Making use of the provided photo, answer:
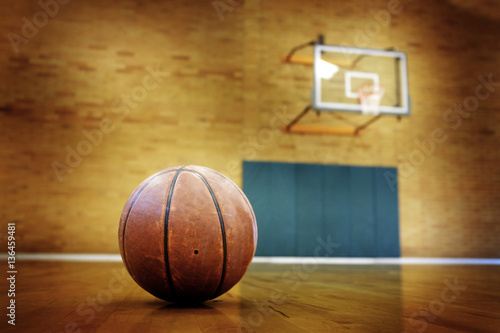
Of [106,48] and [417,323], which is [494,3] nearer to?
[106,48]

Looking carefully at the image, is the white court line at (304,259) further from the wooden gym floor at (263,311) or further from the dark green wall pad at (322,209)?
the wooden gym floor at (263,311)

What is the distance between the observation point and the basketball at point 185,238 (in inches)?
63.2

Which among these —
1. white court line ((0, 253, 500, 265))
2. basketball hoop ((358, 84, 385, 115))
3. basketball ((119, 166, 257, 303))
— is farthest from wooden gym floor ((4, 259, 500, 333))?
basketball hoop ((358, 84, 385, 115))

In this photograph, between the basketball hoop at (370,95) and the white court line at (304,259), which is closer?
the white court line at (304,259)

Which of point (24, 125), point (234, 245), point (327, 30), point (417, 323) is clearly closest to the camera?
point (417, 323)

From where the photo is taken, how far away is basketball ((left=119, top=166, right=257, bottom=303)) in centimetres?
161

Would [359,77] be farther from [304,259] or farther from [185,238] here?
[185,238]

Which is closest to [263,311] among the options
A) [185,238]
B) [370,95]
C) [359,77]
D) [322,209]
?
[185,238]

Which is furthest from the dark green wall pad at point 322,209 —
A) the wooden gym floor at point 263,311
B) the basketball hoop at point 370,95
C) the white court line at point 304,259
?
the wooden gym floor at point 263,311

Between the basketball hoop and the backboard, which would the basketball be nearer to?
the backboard

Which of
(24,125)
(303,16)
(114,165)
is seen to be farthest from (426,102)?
(24,125)

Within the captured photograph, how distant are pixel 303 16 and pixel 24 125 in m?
4.99

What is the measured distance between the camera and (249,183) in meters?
6.88

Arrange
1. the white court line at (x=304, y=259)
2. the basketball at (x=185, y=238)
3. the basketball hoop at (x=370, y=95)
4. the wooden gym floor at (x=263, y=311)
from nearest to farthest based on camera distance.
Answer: the wooden gym floor at (x=263, y=311) < the basketball at (x=185, y=238) < the white court line at (x=304, y=259) < the basketball hoop at (x=370, y=95)
